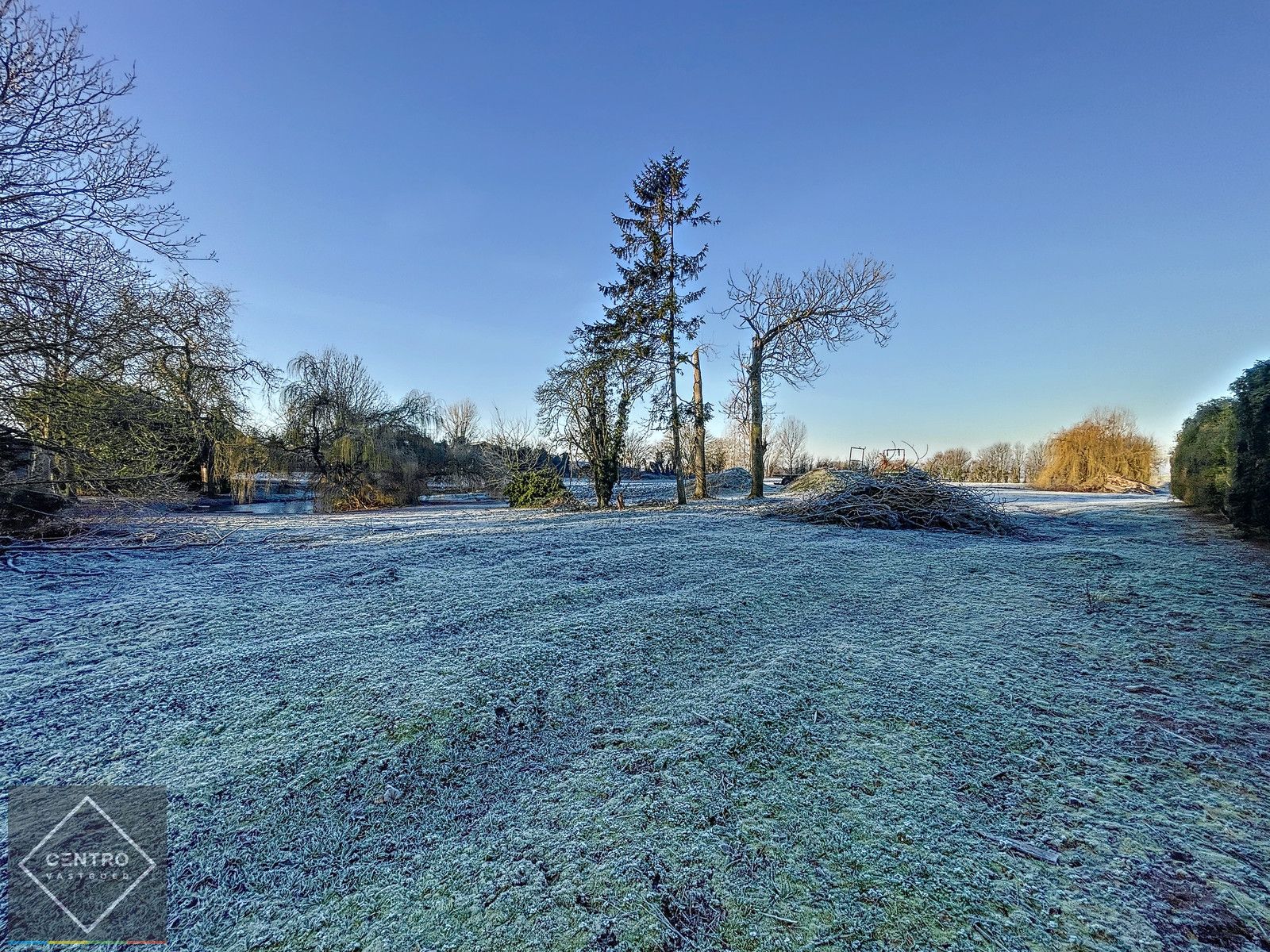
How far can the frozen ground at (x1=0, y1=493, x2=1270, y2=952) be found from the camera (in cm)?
105

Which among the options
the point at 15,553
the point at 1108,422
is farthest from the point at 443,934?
the point at 1108,422

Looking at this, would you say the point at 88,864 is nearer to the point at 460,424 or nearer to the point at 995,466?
the point at 460,424

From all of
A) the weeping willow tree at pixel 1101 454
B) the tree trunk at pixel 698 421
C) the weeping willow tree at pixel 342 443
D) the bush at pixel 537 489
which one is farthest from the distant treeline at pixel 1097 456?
the weeping willow tree at pixel 342 443

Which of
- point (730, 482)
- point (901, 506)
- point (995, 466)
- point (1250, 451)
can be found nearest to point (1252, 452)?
point (1250, 451)

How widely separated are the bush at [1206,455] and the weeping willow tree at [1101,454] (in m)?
12.1

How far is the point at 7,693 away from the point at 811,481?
460 inches

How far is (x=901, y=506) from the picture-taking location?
23.4 feet

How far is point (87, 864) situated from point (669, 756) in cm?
158

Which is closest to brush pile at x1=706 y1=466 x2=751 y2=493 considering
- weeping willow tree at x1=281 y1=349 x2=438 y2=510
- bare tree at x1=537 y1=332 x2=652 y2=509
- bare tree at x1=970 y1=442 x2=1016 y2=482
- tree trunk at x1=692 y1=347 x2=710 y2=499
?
tree trunk at x1=692 y1=347 x2=710 y2=499

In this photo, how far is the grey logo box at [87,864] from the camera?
1031mm

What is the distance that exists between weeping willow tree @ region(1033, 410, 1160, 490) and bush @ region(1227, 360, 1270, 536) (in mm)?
19046

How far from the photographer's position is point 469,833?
4.28ft

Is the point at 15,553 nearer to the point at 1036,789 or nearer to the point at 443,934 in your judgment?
the point at 443,934

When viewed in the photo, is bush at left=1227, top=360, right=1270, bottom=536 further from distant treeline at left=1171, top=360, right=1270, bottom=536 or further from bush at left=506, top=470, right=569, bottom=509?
bush at left=506, top=470, right=569, bottom=509
